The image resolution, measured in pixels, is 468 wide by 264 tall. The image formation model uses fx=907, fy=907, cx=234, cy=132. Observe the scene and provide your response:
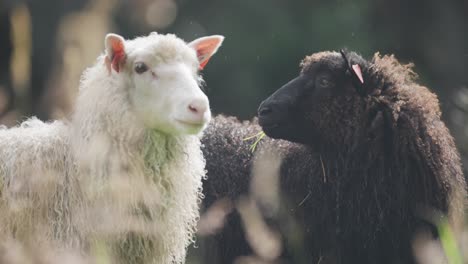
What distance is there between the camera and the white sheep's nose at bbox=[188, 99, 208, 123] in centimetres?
457

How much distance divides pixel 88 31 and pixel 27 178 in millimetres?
1312

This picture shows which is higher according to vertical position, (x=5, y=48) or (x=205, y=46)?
(x=5, y=48)

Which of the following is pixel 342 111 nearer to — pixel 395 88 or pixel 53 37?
pixel 395 88

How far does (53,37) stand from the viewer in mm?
11297

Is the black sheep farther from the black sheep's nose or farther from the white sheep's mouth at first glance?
the white sheep's mouth

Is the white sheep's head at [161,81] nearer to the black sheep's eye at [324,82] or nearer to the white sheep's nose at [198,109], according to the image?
the white sheep's nose at [198,109]

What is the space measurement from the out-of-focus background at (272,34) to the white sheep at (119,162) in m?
5.80

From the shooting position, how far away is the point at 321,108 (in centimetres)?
577

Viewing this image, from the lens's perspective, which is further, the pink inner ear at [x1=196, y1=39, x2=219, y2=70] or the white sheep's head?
the pink inner ear at [x1=196, y1=39, x2=219, y2=70]

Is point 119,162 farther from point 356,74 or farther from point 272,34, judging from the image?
point 272,34

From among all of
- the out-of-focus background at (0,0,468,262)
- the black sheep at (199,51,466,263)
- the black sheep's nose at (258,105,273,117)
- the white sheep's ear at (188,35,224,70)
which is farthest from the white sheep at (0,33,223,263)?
the out-of-focus background at (0,0,468,262)

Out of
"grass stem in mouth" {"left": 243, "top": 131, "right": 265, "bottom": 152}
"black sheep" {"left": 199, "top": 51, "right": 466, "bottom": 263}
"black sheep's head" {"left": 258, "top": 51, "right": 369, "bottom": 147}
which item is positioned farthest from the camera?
"grass stem in mouth" {"left": 243, "top": 131, "right": 265, "bottom": 152}

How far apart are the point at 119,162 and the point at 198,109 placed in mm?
541

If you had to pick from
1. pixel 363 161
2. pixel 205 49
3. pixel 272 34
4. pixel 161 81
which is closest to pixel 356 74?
pixel 363 161
